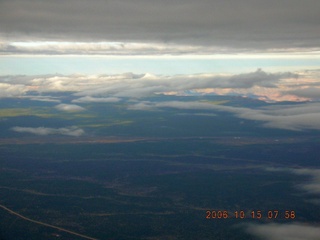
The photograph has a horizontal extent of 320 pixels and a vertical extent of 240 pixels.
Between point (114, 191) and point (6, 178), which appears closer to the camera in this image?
point (114, 191)

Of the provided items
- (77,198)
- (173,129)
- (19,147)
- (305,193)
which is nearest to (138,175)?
(77,198)

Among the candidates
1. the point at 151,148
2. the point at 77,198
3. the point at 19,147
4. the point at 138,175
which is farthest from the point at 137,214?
the point at 19,147

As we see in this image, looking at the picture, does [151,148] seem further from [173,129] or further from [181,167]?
[173,129]

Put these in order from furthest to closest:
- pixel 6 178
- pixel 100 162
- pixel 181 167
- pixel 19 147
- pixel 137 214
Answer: pixel 19 147 < pixel 100 162 < pixel 181 167 < pixel 6 178 < pixel 137 214

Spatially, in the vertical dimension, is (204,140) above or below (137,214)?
above

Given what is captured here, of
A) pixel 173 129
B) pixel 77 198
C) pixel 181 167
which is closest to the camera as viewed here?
pixel 77 198

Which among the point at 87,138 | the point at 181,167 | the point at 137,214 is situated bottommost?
the point at 137,214
